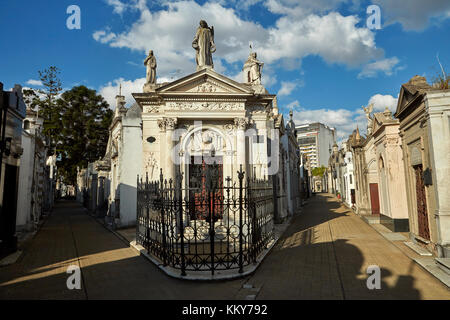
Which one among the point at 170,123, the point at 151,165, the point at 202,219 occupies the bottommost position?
the point at 202,219

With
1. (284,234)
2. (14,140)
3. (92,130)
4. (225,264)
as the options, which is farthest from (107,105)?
(225,264)

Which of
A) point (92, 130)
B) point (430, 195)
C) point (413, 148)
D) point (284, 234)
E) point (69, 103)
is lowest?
point (284, 234)

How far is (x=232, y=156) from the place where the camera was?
12516 mm

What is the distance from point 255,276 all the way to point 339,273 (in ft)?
6.64

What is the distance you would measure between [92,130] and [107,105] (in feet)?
11.4

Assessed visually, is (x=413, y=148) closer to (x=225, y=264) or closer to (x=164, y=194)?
(x=225, y=264)

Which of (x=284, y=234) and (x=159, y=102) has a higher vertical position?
(x=159, y=102)

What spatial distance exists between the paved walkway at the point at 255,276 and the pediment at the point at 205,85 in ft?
21.7

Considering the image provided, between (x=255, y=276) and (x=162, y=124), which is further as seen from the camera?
(x=162, y=124)

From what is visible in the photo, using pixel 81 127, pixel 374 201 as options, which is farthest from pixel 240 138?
pixel 81 127

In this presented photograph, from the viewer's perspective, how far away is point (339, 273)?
6.71 m

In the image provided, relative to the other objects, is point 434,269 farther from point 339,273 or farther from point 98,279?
point 98,279

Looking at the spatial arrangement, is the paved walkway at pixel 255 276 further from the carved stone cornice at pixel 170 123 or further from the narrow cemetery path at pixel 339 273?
the carved stone cornice at pixel 170 123
